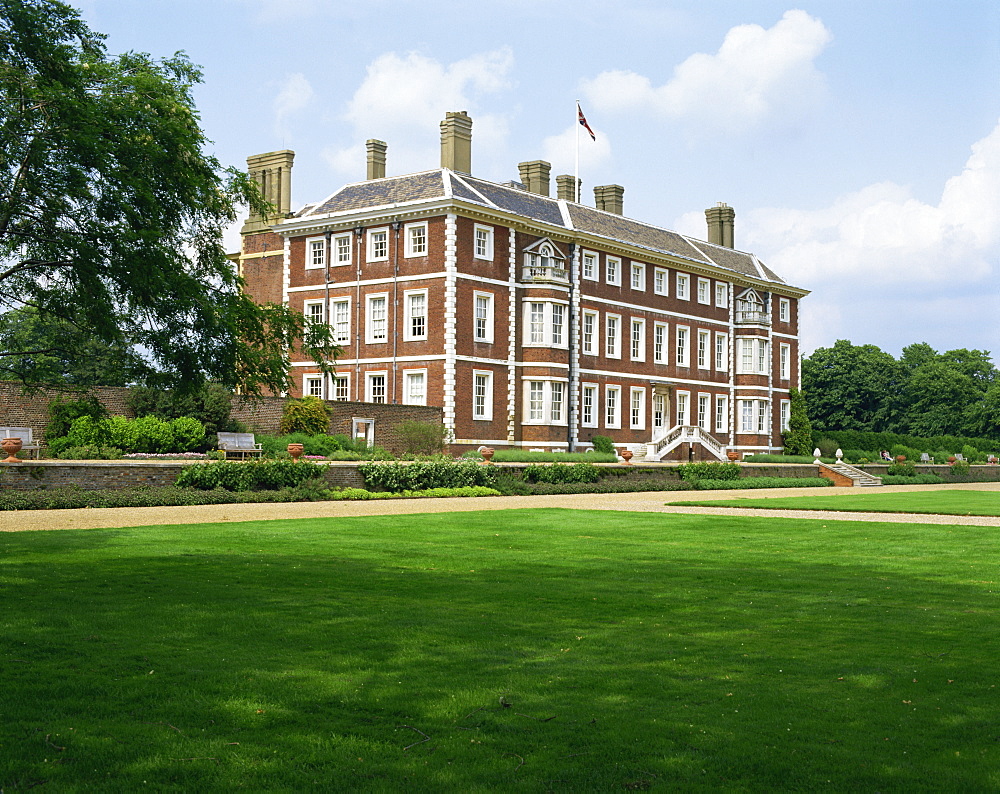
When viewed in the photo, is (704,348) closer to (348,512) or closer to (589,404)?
(589,404)

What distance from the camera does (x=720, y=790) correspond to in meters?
4.85

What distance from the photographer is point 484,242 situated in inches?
1738

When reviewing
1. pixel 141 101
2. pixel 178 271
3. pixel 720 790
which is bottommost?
pixel 720 790

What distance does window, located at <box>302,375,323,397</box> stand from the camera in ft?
149

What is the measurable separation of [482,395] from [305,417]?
32.0ft

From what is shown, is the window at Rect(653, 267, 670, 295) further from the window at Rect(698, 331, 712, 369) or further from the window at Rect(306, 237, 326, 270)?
the window at Rect(306, 237, 326, 270)

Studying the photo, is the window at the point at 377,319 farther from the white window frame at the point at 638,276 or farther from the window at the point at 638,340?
the window at the point at 638,340

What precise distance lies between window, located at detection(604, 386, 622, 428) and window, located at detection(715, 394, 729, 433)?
31.8 ft

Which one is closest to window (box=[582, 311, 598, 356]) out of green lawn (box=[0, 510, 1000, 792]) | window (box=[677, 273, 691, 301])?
window (box=[677, 273, 691, 301])

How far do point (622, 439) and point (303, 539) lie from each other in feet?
120

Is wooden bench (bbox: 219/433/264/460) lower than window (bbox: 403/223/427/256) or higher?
lower

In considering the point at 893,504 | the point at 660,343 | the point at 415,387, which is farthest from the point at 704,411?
the point at 893,504

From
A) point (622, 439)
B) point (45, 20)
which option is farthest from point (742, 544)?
point (622, 439)

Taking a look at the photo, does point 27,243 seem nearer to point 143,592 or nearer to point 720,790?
point 143,592
